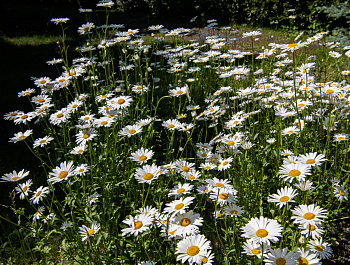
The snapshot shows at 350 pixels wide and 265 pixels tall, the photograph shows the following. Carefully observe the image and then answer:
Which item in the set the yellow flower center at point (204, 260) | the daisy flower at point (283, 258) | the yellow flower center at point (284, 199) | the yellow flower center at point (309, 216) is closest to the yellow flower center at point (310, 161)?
the yellow flower center at point (284, 199)

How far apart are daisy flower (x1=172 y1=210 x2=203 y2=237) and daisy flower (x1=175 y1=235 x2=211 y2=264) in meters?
0.06

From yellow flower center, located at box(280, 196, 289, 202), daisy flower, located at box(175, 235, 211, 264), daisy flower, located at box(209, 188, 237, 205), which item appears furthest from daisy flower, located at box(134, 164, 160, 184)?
yellow flower center, located at box(280, 196, 289, 202)

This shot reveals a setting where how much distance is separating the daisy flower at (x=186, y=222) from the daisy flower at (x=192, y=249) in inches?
2.3

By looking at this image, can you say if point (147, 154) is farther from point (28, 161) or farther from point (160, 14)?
point (160, 14)

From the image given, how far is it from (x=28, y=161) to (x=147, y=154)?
6.95 feet

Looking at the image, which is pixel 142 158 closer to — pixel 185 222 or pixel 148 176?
pixel 148 176

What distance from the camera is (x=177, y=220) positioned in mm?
1390

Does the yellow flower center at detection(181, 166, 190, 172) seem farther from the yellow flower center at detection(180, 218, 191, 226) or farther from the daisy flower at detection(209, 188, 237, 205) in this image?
the yellow flower center at detection(180, 218, 191, 226)

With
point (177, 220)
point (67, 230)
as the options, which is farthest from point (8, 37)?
point (177, 220)

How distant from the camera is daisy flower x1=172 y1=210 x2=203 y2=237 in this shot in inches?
51.7

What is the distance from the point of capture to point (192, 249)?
1.23 m

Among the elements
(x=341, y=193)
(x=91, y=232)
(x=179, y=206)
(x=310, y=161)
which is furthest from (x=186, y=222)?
(x=341, y=193)

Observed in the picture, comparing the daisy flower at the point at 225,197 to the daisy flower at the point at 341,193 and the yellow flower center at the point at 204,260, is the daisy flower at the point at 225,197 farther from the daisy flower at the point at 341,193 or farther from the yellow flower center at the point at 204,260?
the daisy flower at the point at 341,193

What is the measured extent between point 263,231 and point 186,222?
0.36 metres
